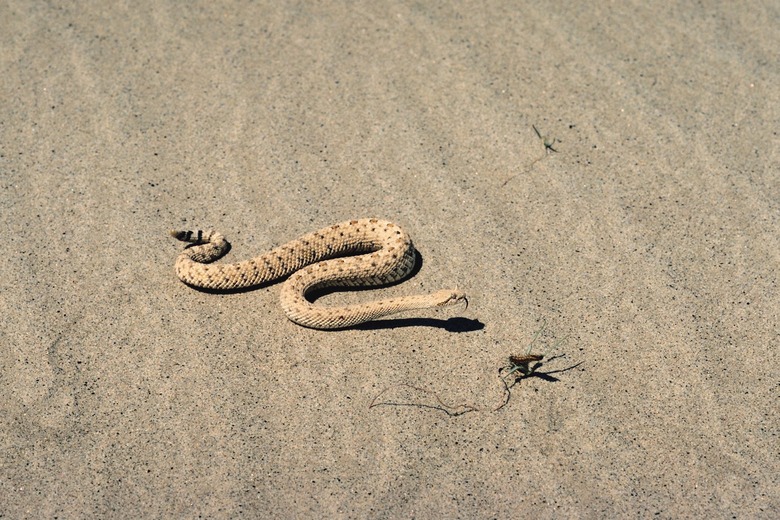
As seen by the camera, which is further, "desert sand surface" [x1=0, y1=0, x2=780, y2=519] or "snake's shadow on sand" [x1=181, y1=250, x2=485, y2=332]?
"snake's shadow on sand" [x1=181, y1=250, x2=485, y2=332]

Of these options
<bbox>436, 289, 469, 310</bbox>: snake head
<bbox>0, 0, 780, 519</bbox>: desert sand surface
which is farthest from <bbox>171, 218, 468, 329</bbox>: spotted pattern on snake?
<bbox>0, 0, 780, 519</bbox>: desert sand surface

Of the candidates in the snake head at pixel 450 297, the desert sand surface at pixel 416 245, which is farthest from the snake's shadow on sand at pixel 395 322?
the snake head at pixel 450 297

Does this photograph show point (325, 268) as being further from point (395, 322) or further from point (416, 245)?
point (416, 245)

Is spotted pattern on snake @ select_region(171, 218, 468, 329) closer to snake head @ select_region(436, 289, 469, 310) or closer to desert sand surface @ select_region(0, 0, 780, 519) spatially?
snake head @ select_region(436, 289, 469, 310)

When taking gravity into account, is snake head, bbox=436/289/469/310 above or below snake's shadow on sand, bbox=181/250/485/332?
above

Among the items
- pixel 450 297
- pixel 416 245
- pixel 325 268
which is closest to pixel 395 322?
pixel 450 297

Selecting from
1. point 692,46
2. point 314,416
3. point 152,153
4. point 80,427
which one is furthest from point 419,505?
point 692,46
